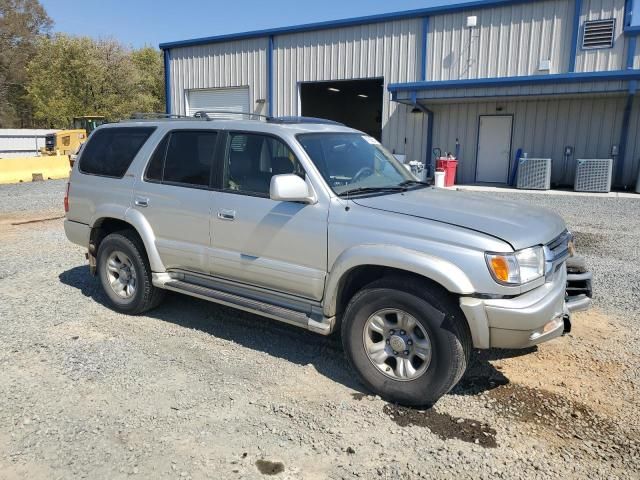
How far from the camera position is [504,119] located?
1823 centimetres

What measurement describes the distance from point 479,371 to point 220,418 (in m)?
2.09

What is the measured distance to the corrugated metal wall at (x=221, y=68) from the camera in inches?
883

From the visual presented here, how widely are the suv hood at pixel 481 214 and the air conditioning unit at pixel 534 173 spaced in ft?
42.9

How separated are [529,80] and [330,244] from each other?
45.2 feet

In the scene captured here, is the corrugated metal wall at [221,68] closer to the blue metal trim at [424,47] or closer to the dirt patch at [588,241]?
the blue metal trim at [424,47]

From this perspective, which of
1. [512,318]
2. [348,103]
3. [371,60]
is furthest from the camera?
[348,103]

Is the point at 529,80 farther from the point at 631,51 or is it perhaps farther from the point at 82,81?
the point at 82,81

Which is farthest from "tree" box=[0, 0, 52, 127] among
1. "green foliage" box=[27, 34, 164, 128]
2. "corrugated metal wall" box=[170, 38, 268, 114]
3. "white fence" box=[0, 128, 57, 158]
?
"corrugated metal wall" box=[170, 38, 268, 114]

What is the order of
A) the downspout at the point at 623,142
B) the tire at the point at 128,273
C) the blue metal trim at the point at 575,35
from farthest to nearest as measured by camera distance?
the blue metal trim at the point at 575,35 → the downspout at the point at 623,142 → the tire at the point at 128,273

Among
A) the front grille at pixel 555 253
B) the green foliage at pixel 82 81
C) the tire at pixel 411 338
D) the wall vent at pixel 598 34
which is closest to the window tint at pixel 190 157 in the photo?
the tire at pixel 411 338

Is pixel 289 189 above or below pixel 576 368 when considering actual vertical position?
above

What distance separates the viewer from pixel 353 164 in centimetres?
451

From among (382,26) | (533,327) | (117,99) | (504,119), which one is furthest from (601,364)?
(117,99)

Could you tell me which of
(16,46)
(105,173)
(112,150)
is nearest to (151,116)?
(112,150)
